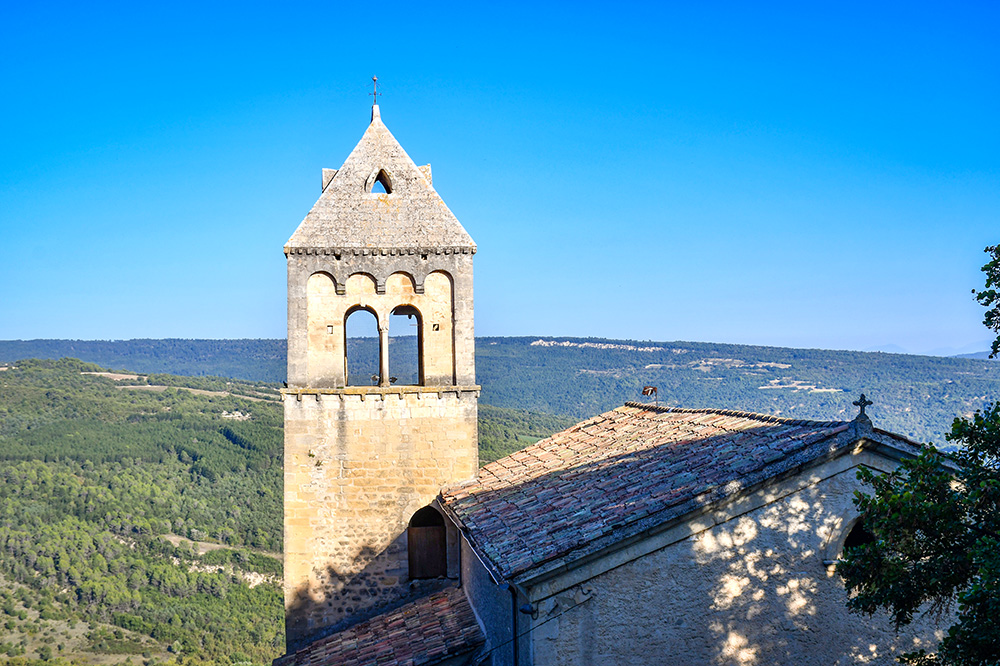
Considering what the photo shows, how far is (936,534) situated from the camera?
7.88 meters

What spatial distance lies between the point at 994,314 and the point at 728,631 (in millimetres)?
4144

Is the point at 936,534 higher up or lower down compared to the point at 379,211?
lower down

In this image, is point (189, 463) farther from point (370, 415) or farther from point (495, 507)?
point (495, 507)

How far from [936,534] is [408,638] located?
7.47 metres

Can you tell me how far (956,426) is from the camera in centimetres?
822

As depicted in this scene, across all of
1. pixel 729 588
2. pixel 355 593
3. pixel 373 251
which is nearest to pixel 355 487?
pixel 355 593

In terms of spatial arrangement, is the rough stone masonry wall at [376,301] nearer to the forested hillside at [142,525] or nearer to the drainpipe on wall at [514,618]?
the drainpipe on wall at [514,618]

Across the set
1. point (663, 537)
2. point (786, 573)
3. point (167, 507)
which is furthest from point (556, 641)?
point (167, 507)

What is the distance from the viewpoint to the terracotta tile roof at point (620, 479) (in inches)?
380

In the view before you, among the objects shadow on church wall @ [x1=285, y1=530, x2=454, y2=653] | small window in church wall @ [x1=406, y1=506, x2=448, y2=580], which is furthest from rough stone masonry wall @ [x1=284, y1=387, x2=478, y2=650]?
small window in church wall @ [x1=406, y1=506, x2=448, y2=580]

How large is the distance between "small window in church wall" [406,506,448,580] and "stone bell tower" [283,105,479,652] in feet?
0.06

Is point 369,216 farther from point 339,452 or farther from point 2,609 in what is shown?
point 2,609

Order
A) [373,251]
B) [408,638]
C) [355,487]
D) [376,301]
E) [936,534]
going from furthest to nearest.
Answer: [376,301]
[373,251]
[355,487]
[408,638]
[936,534]

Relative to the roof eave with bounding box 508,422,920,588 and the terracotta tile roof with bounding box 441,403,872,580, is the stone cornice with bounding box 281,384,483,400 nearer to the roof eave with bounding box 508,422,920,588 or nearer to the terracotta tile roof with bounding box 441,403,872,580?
the terracotta tile roof with bounding box 441,403,872,580
